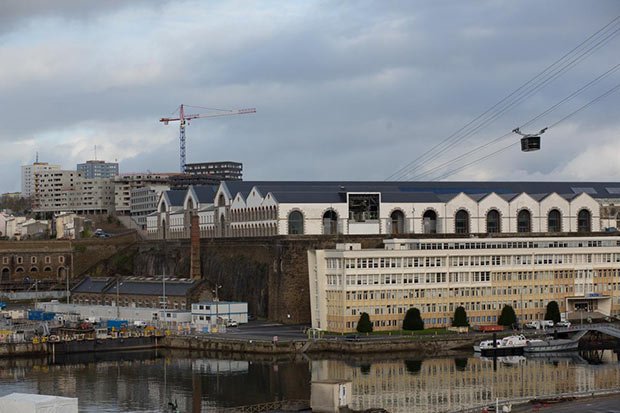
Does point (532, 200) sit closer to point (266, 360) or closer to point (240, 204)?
point (240, 204)

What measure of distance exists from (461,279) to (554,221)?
798 inches

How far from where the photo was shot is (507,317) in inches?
3039

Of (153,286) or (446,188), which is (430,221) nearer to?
(446,188)

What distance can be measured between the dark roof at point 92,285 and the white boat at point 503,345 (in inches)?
1880

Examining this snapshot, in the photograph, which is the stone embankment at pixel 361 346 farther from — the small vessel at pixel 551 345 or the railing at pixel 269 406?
the railing at pixel 269 406

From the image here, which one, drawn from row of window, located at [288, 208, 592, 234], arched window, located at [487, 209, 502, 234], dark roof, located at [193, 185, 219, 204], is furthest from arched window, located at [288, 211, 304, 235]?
dark roof, located at [193, 185, 219, 204]

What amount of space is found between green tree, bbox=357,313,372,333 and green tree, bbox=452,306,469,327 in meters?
→ 6.13

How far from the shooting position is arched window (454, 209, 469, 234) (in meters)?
92.6

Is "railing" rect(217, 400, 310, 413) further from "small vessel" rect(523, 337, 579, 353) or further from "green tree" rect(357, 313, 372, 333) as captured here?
"small vessel" rect(523, 337, 579, 353)

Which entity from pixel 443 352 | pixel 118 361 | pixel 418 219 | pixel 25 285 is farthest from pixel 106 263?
pixel 443 352

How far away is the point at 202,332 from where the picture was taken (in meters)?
79.6

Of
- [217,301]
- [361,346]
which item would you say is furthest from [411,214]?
[361,346]

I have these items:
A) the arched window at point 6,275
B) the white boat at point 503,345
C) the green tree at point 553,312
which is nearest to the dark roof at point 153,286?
the arched window at point 6,275

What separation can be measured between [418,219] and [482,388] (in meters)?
37.1
